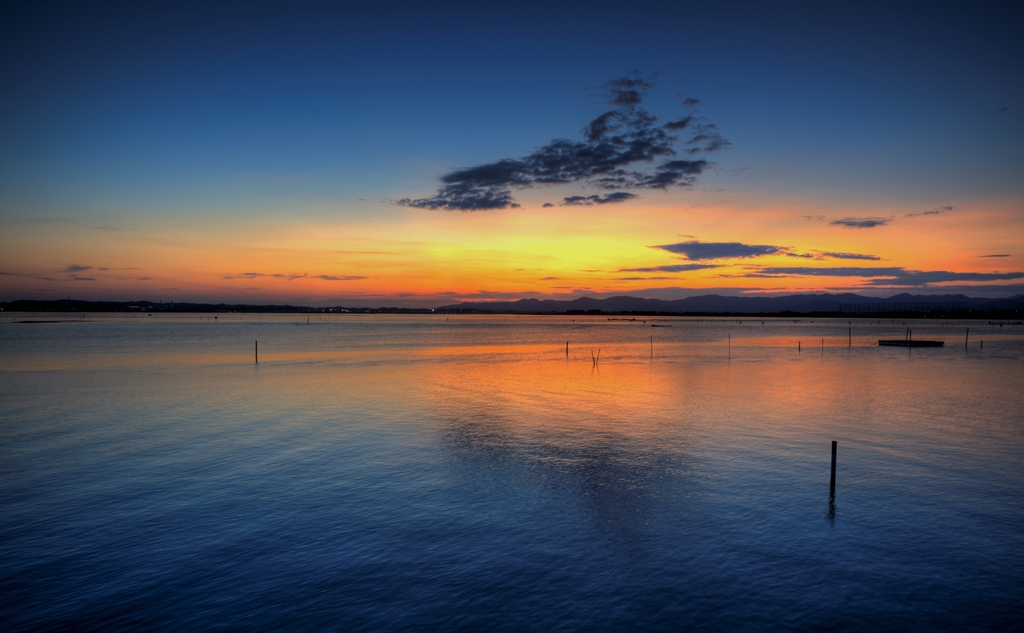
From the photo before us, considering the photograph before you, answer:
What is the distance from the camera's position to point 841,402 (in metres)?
32.8

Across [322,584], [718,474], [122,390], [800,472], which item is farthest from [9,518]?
[122,390]

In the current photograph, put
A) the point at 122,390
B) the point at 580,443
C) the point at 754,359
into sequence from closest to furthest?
the point at 580,443 < the point at 122,390 < the point at 754,359

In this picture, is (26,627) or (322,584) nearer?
(26,627)

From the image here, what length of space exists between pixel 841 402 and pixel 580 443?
19638 millimetres

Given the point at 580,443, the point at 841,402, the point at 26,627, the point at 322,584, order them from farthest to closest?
the point at 841,402, the point at 580,443, the point at 322,584, the point at 26,627

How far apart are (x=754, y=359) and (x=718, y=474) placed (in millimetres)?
49885

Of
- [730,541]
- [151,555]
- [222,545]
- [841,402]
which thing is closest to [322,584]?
[222,545]

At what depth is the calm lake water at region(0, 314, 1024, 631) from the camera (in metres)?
9.65

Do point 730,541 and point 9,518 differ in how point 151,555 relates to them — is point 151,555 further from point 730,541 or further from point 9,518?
point 730,541

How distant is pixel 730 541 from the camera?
485 inches

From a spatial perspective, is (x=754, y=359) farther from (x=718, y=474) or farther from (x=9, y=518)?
(x=9, y=518)

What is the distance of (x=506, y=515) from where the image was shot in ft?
45.7

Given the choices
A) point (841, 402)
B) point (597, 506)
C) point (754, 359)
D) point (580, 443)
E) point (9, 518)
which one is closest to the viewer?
point (9, 518)

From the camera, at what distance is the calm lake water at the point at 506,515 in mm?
9648
